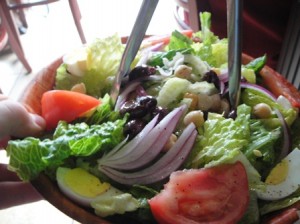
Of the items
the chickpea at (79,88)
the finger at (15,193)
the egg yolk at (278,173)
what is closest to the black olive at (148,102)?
the chickpea at (79,88)

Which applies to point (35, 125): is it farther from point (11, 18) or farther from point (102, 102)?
point (11, 18)

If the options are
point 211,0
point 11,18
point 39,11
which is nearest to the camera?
point 211,0

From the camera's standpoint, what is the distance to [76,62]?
71 cm

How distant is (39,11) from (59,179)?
236 centimetres

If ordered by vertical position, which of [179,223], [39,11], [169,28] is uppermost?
[179,223]

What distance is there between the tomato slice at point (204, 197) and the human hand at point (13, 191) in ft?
1.35

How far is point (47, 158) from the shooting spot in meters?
0.51

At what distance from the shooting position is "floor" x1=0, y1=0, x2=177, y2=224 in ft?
6.69

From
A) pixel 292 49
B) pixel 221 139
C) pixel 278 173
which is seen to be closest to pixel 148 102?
pixel 221 139

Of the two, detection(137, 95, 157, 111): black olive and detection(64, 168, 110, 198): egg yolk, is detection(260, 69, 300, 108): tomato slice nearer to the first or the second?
detection(137, 95, 157, 111): black olive

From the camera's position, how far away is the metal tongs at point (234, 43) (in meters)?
0.49

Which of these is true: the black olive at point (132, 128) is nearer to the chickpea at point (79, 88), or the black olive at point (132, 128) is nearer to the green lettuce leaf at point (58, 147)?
the green lettuce leaf at point (58, 147)

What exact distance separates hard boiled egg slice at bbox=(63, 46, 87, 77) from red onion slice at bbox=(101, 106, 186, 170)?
0.24 meters

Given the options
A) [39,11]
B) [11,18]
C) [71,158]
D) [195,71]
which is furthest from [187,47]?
[39,11]
